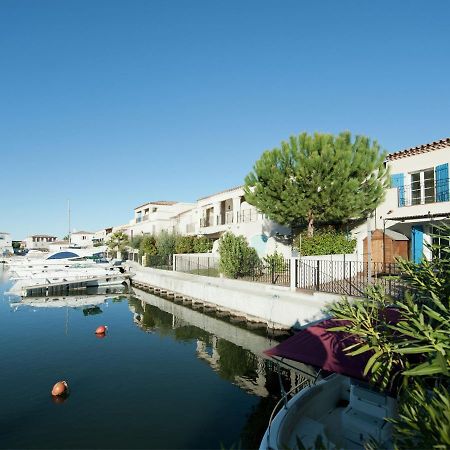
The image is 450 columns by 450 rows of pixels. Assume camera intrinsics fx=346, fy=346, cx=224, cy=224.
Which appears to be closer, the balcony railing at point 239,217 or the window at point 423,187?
the window at point 423,187

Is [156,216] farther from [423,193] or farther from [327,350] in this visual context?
[327,350]

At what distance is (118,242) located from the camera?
56094mm

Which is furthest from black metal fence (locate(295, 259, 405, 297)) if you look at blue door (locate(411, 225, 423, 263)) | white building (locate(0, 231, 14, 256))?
white building (locate(0, 231, 14, 256))

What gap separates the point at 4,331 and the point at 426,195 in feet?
83.0

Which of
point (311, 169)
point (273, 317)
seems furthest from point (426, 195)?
point (273, 317)

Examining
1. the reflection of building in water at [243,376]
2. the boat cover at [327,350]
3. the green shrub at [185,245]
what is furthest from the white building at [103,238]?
the boat cover at [327,350]

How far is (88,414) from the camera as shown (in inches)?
392

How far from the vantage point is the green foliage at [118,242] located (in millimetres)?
55875

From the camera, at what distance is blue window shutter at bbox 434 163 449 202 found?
18.6m

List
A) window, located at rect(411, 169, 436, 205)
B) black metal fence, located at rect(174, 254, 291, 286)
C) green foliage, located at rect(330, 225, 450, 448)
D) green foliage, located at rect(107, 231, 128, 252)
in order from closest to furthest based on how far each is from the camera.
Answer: green foliage, located at rect(330, 225, 450, 448) < window, located at rect(411, 169, 436, 205) < black metal fence, located at rect(174, 254, 291, 286) < green foliage, located at rect(107, 231, 128, 252)

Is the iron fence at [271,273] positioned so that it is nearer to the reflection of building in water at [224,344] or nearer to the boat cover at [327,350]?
the reflection of building in water at [224,344]

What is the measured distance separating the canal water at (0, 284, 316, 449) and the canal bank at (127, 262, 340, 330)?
3.97 ft

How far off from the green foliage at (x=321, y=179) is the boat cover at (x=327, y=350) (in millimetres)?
15037

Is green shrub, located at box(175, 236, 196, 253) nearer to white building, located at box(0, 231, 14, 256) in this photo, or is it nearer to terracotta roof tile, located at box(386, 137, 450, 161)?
terracotta roof tile, located at box(386, 137, 450, 161)
